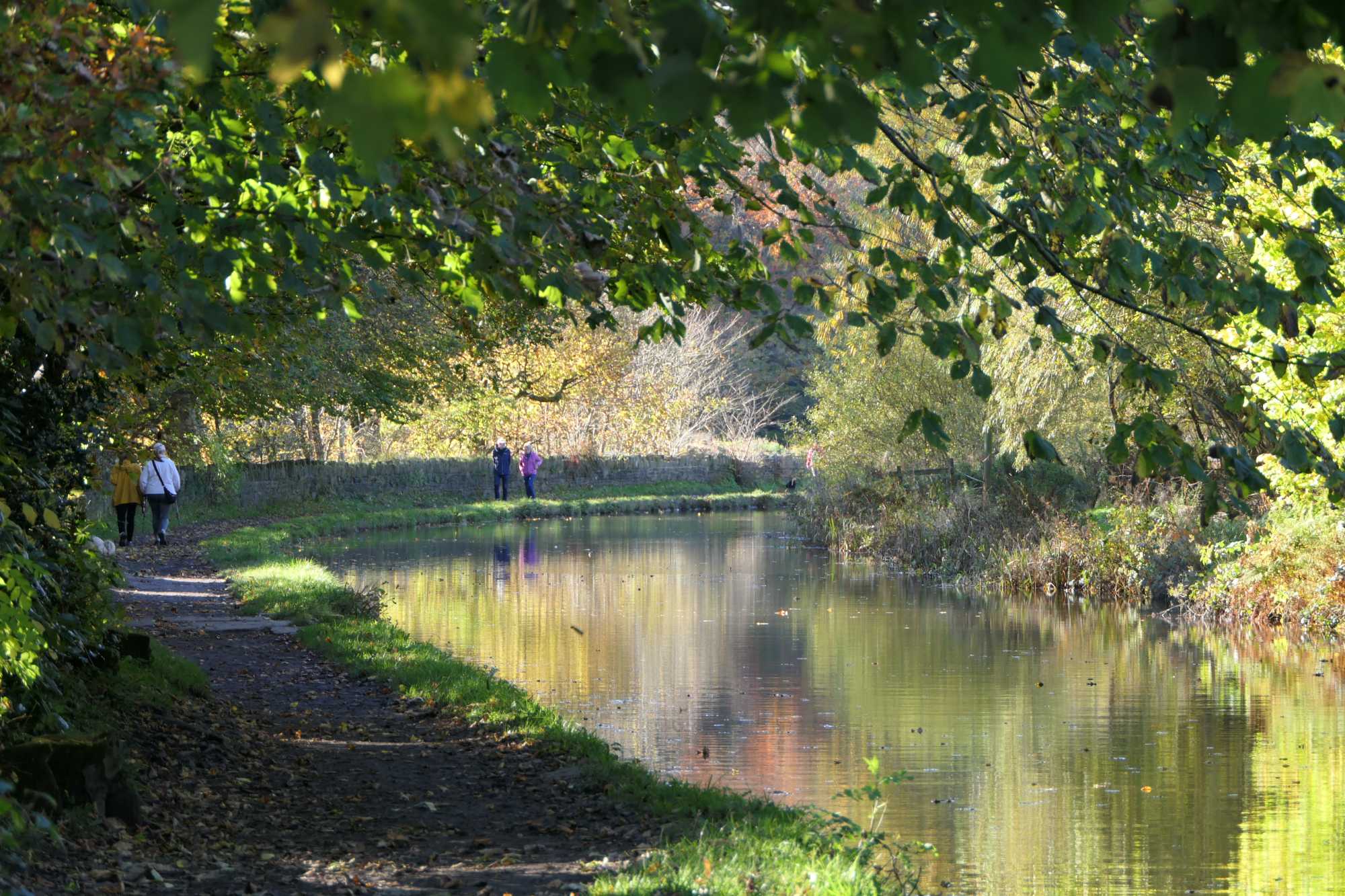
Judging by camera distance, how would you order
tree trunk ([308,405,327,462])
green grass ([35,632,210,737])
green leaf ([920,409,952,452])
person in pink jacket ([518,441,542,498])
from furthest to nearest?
person in pink jacket ([518,441,542,498])
tree trunk ([308,405,327,462])
green grass ([35,632,210,737])
green leaf ([920,409,952,452])

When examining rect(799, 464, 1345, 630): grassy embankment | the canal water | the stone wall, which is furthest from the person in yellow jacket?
rect(799, 464, 1345, 630): grassy embankment

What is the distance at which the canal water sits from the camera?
885 cm

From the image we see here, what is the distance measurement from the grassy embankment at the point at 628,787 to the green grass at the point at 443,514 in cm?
325

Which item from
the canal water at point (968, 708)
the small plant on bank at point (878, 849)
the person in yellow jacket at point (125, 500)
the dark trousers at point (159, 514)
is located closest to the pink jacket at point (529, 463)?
the canal water at point (968, 708)

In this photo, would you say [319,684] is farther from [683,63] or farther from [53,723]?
[683,63]

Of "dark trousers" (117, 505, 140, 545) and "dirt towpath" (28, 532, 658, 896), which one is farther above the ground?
"dark trousers" (117, 505, 140, 545)

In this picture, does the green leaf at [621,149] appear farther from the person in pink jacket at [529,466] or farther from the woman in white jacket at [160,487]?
the person in pink jacket at [529,466]

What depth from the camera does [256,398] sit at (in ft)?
53.1

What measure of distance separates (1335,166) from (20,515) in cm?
616

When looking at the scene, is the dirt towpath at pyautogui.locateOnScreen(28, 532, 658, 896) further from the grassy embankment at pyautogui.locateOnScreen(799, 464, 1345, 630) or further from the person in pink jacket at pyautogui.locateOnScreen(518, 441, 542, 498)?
the person in pink jacket at pyautogui.locateOnScreen(518, 441, 542, 498)

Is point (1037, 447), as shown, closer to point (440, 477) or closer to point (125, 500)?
point (125, 500)

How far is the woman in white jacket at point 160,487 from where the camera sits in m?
21.8

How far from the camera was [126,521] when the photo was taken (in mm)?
21734

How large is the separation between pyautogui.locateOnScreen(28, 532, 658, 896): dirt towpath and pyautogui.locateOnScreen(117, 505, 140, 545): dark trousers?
11.1 m
